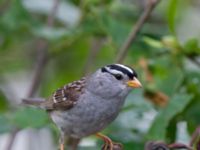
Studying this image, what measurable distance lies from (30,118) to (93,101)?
35 centimetres

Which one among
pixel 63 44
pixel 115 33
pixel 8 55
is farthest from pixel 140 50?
pixel 8 55

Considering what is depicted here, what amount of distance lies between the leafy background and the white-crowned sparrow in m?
0.11

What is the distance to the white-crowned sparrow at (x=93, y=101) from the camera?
362cm

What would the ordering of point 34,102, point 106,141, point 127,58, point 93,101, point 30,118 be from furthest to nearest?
1. point 127,58
2. point 34,102
3. point 30,118
4. point 93,101
5. point 106,141

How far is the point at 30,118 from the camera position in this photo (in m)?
3.88

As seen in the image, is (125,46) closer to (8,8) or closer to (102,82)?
(102,82)

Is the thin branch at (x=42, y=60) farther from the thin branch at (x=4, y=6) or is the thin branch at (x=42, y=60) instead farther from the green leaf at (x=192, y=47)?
the green leaf at (x=192, y=47)

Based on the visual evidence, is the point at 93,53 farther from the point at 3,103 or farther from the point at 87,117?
the point at 87,117

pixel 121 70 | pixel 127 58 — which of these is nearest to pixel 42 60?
pixel 127 58

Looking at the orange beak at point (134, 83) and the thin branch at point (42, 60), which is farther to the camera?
the thin branch at point (42, 60)

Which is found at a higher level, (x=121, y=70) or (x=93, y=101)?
(x=121, y=70)

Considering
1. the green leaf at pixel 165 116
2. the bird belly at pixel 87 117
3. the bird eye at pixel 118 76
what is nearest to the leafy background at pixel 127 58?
the green leaf at pixel 165 116

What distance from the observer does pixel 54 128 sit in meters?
4.08

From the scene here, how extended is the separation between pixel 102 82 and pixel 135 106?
0.20 m
